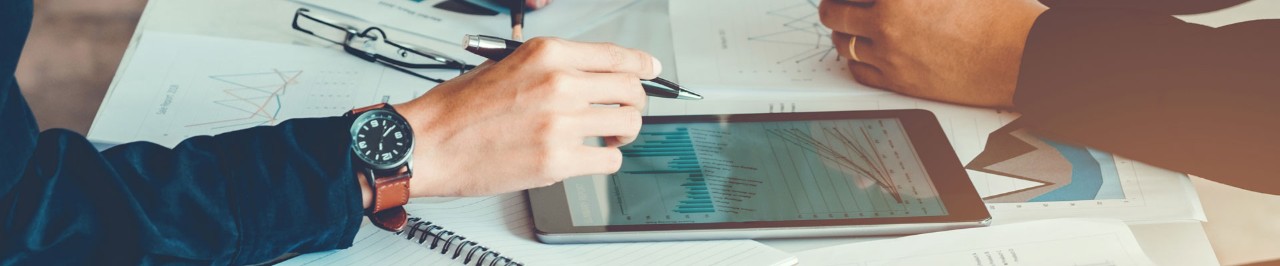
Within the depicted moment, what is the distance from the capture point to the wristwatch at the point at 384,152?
738 millimetres

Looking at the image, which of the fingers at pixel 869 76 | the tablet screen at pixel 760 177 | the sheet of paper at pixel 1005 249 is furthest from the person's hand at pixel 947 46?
the sheet of paper at pixel 1005 249

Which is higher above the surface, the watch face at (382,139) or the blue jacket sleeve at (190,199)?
the watch face at (382,139)

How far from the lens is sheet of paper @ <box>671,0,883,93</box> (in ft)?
3.43

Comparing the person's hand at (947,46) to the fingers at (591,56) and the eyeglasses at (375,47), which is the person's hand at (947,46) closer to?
the fingers at (591,56)

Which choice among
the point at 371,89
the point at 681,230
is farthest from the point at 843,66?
the point at 371,89

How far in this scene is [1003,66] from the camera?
1.00m

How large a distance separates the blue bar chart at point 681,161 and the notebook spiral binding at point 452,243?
Answer: 15cm

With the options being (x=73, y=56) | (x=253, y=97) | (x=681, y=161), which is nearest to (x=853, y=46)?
(x=681, y=161)

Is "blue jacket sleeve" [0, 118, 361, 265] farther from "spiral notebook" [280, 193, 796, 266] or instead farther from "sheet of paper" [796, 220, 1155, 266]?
"sheet of paper" [796, 220, 1155, 266]

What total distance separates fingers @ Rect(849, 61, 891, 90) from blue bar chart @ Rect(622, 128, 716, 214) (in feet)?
0.81

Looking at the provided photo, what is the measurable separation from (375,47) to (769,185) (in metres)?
0.48

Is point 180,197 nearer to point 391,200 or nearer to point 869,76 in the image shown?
point 391,200

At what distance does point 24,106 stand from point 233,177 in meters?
0.14

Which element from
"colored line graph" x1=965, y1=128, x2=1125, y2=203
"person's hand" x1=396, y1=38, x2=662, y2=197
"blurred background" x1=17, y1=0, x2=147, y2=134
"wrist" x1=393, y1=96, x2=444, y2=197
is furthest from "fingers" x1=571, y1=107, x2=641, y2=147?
"blurred background" x1=17, y1=0, x2=147, y2=134
